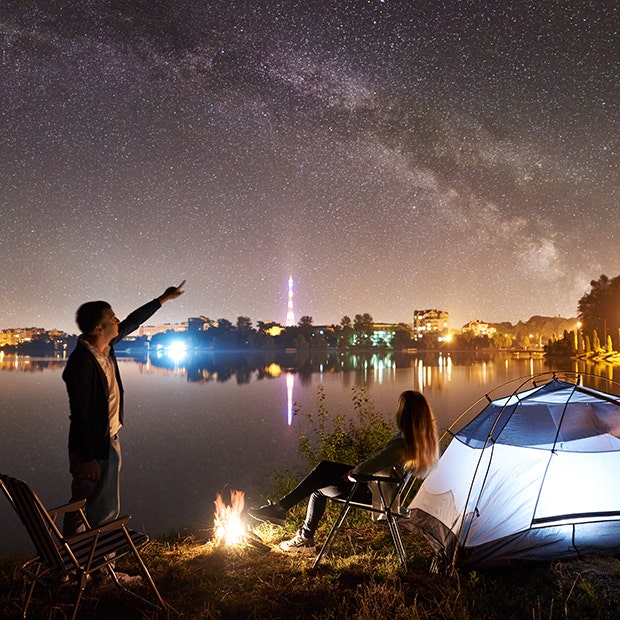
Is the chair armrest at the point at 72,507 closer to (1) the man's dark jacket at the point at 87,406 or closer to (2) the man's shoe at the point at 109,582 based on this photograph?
(1) the man's dark jacket at the point at 87,406

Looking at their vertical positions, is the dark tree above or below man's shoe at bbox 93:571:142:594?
above

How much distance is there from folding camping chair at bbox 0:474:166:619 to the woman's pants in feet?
5.70

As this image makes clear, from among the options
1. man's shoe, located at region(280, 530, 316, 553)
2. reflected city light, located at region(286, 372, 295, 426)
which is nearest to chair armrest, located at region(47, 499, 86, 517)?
man's shoe, located at region(280, 530, 316, 553)

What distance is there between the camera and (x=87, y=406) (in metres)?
4.32

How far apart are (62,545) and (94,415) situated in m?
1.02

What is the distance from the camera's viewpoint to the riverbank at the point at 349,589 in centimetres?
409

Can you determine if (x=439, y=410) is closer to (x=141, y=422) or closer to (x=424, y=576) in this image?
(x=141, y=422)

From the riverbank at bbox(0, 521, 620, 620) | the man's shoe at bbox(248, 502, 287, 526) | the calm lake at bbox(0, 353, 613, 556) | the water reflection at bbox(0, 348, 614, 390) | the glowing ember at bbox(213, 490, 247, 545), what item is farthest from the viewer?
the water reflection at bbox(0, 348, 614, 390)

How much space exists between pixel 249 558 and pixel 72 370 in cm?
253

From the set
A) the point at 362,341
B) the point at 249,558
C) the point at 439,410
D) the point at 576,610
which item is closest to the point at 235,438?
the point at 439,410

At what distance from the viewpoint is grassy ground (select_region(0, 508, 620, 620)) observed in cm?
409

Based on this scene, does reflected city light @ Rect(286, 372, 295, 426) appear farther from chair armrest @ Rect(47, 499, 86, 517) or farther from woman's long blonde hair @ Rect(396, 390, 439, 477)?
chair armrest @ Rect(47, 499, 86, 517)

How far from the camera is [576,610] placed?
4113 millimetres

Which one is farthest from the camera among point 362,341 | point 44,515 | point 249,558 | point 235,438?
point 362,341
